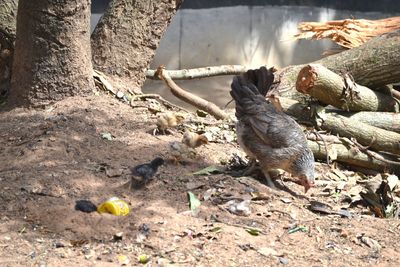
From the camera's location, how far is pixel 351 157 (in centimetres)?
726

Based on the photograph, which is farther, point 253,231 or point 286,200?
point 286,200

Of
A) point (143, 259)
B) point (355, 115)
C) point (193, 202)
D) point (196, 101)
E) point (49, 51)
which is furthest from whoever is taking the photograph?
point (196, 101)

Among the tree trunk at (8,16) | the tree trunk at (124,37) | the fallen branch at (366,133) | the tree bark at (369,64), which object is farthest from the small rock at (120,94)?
the fallen branch at (366,133)

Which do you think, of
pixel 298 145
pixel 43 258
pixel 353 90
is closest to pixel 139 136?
pixel 298 145

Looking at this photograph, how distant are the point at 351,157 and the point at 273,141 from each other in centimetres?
154

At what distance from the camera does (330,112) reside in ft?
25.4

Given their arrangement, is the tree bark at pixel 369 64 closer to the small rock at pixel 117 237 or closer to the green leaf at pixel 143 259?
the small rock at pixel 117 237

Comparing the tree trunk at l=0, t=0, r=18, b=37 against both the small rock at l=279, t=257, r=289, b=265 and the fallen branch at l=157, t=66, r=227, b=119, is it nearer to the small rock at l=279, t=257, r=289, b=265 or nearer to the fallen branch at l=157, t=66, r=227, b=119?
the fallen branch at l=157, t=66, r=227, b=119

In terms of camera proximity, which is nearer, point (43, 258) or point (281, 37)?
point (43, 258)

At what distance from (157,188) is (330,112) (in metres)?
3.05

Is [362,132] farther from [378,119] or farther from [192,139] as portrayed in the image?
[192,139]

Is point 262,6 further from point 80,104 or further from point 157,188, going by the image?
point 157,188

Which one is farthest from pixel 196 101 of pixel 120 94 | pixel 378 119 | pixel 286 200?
pixel 286 200

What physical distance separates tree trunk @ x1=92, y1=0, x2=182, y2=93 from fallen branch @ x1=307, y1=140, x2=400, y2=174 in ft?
6.62
